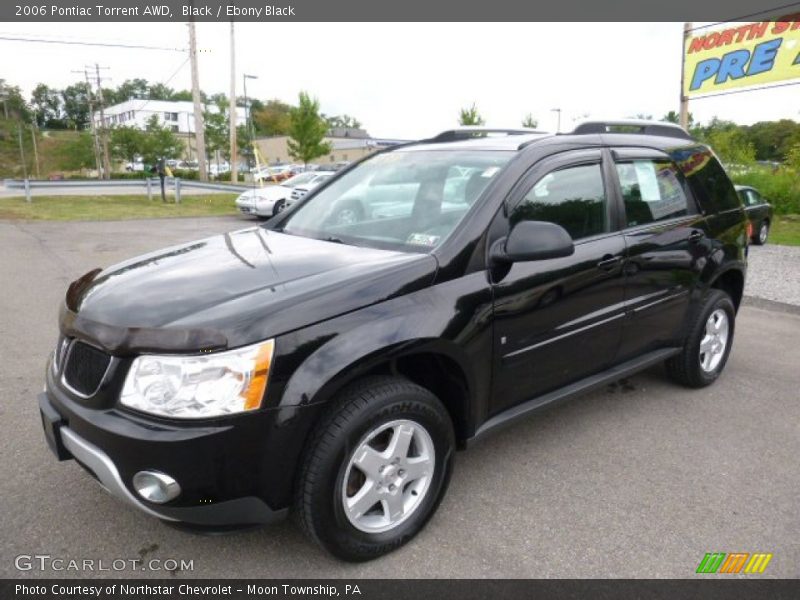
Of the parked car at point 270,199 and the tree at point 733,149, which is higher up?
the tree at point 733,149

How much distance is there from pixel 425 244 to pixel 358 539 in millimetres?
1338

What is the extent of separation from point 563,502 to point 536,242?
1294mm

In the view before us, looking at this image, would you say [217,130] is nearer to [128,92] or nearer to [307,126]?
[307,126]

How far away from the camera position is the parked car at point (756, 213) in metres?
12.3

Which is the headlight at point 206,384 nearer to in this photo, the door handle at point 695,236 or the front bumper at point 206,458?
the front bumper at point 206,458

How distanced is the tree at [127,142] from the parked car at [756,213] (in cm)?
4976

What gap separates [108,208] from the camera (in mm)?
18734

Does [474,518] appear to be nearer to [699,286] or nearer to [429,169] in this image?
[429,169]

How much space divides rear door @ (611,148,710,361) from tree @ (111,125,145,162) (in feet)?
179

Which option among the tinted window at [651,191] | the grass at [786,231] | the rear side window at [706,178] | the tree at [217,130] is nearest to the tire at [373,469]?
the tinted window at [651,191]

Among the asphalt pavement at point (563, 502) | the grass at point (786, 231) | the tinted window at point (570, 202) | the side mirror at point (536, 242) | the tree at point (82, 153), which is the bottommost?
the asphalt pavement at point (563, 502)

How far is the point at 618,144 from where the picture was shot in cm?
376

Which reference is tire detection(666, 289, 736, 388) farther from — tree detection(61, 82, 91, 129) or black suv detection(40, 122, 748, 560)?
tree detection(61, 82, 91, 129)

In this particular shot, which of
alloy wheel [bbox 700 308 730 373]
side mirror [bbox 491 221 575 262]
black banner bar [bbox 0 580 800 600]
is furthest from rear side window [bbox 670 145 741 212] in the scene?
black banner bar [bbox 0 580 800 600]
